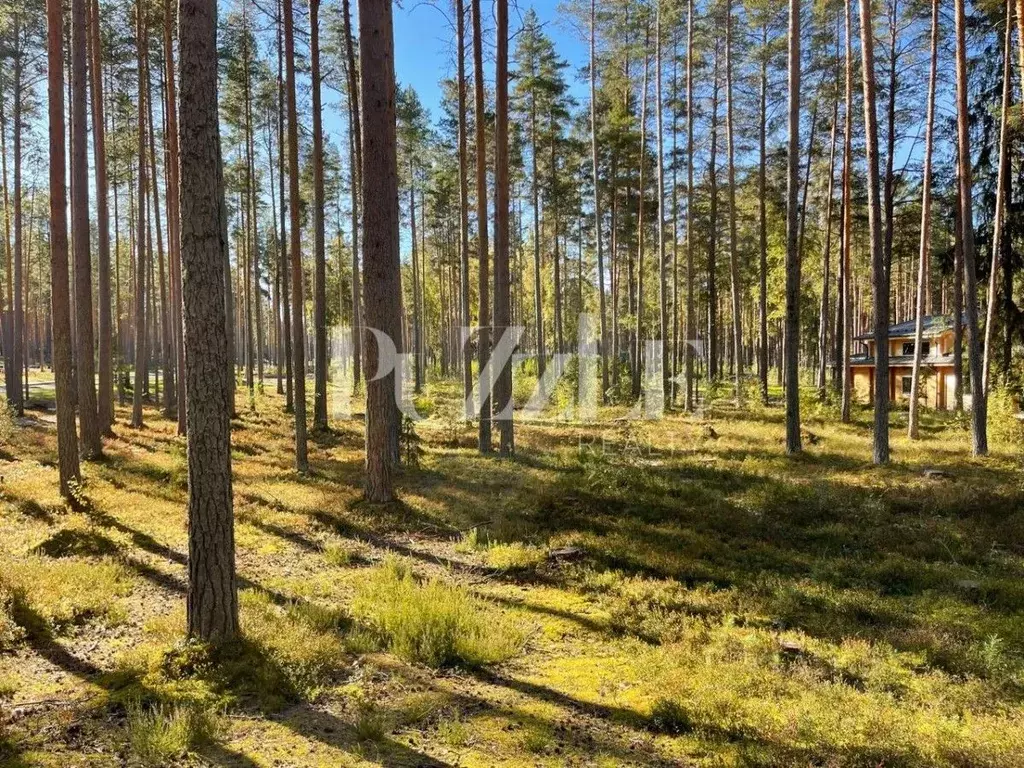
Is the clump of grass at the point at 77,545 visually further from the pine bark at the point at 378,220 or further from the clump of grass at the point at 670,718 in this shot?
the clump of grass at the point at 670,718

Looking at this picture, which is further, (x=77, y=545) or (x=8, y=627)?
(x=77, y=545)

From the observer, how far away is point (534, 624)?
5.61 meters

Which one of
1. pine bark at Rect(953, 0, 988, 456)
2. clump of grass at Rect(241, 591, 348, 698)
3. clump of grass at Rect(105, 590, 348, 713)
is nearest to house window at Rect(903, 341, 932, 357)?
pine bark at Rect(953, 0, 988, 456)

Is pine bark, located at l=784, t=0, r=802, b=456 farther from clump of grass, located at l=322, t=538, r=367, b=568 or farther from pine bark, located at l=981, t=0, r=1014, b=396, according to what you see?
clump of grass, located at l=322, t=538, r=367, b=568

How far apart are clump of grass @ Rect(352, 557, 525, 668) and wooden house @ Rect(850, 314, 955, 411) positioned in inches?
938

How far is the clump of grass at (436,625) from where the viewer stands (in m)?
4.84

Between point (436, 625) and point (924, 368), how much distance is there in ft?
88.3

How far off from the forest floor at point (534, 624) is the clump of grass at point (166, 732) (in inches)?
0.6

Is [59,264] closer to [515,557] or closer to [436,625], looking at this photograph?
[515,557]

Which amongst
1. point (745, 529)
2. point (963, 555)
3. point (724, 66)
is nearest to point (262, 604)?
point (745, 529)

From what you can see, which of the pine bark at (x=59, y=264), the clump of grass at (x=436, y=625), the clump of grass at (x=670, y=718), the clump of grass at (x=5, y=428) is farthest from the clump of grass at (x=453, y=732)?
the clump of grass at (x=5, y=428)

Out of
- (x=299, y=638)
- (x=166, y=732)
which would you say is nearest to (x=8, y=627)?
(x=299, y=638)

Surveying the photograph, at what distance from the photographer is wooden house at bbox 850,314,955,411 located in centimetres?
2447

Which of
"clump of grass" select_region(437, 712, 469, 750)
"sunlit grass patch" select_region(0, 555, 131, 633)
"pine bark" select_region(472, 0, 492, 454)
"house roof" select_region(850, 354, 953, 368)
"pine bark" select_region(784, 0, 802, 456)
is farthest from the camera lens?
"house roof" select_region(850, 354, 953, 368)
